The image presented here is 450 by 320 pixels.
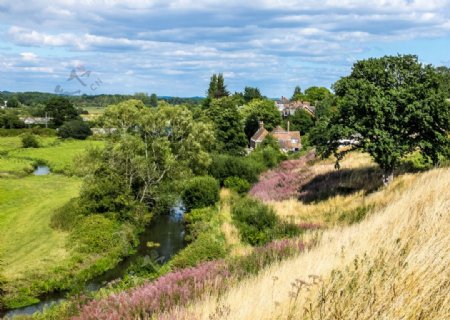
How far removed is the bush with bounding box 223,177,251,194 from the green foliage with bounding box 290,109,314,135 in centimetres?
5500

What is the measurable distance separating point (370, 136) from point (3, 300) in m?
19.2

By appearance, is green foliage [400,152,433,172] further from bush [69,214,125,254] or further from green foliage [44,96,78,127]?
green foliage [44,96,78,127]

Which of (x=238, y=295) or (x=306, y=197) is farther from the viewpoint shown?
(x=306, y=197)

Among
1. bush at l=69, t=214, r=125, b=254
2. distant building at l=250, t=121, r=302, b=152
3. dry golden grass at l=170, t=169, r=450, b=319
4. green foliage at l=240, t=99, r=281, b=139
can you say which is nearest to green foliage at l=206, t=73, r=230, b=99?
green foliage at l=240, t=99, r=281, b=139

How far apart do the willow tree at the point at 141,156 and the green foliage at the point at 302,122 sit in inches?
2215

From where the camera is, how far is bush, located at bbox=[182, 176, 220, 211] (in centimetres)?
3403

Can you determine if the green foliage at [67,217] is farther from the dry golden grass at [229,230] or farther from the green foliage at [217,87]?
the green foliage at [217,87]

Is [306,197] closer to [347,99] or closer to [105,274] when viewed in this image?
[347,99]

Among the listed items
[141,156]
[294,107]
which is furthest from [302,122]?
[141,156]

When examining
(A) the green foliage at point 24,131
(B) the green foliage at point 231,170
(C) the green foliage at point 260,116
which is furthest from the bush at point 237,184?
(A) the green foliage at point 24,131

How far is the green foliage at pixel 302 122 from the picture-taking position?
94750mm

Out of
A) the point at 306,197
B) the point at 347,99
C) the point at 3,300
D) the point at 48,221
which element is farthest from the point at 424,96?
the point at 48,221

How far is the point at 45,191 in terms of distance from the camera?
1688 inches

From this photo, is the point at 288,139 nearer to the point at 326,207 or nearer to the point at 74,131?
the point at 74,131
